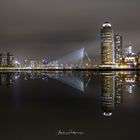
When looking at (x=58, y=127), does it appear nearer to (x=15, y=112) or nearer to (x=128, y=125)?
(x=128, y=125)

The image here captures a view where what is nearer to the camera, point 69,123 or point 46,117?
point 69,123

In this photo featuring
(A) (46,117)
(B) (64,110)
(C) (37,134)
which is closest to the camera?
(C) (37,134)

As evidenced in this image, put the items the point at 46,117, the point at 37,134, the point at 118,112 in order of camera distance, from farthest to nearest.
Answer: the point at 118,112 < the point at 46,117 < the point at 37,134

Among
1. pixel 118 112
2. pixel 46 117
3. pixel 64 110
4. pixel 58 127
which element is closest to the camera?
pixel 58 127

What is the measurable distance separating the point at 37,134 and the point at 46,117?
390 centimetres

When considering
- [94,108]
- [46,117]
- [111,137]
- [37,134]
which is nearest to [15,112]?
[46,117]

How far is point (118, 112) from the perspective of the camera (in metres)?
17.6

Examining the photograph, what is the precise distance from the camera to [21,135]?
12625 millimetres

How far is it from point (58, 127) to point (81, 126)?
1.01 meters

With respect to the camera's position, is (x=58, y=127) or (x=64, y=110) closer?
(x=58, y=127)

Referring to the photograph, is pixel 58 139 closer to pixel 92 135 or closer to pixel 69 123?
pixel 92 135

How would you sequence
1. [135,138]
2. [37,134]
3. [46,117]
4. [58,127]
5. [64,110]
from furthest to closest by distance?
[64,110] < [46,117] < [58,127] < [37,134] < [135,138]

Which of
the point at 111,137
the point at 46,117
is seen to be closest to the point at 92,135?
the point at 111,137

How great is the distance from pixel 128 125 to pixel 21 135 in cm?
464
